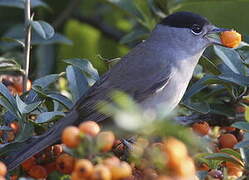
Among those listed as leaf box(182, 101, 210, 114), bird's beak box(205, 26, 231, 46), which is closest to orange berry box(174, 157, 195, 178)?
leaf box(182, 101, 210, 114)

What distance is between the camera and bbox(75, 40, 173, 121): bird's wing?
3984mm

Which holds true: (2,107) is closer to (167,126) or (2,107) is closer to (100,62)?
(100,62)

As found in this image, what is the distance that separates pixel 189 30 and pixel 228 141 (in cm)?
145

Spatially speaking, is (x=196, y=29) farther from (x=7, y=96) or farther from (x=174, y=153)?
(x=174, y=153)

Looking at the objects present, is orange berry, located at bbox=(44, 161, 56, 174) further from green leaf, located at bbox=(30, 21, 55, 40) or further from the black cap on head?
the black cap on head

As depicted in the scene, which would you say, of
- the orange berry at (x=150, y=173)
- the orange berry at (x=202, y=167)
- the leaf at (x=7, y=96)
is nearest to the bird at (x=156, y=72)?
the leaf at (x=7, y=96)

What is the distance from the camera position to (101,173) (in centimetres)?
210

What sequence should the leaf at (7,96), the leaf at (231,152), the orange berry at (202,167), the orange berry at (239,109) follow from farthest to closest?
the orange berry at (239,109), the leaf at (7,96), the orange berry at (202,167), the leaf at (231,152)

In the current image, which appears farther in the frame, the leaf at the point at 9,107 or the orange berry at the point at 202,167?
the leaf at the point at 9,107

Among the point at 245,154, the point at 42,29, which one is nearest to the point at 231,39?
the point at 245,154

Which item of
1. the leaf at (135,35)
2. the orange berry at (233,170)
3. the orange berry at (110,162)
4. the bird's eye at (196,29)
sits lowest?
the leaf at (135,35)

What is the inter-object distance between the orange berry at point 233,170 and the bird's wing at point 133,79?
100cm

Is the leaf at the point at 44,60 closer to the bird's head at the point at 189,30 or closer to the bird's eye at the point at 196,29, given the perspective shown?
the bird's head at the point at 189,30

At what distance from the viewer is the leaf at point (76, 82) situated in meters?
3.87
